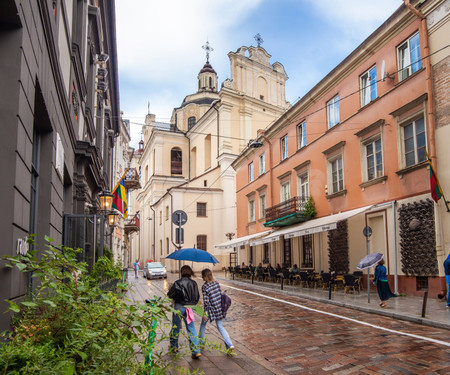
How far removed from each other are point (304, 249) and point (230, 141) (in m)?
21.8

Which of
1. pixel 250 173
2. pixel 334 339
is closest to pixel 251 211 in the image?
pixel 250 173

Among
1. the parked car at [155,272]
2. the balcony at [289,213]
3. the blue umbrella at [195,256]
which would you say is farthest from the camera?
the parked car at [155,272]

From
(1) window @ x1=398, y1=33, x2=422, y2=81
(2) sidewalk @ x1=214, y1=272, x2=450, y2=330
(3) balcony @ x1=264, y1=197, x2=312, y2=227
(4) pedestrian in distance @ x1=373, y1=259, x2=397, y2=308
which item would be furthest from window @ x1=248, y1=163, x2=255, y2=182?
(4) pedestrian in distance @ x1=373, y1=259, x2=397, y2=308

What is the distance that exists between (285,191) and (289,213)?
339cm

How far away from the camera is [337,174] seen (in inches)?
800

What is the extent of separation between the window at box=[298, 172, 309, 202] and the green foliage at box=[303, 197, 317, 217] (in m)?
0.54

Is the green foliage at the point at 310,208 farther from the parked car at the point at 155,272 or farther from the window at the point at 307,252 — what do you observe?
the parked car at the point at 155,272

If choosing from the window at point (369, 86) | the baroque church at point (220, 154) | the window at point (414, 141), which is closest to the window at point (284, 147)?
the window at point (369, 86)

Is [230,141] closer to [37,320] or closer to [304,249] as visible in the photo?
[304,249]

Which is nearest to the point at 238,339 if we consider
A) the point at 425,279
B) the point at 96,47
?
the point at 425,279

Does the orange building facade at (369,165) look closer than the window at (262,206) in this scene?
Yes

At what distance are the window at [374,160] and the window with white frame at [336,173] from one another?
2038mm

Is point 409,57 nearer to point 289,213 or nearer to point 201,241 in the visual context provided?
point 289,213

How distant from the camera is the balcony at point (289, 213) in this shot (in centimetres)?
2252
